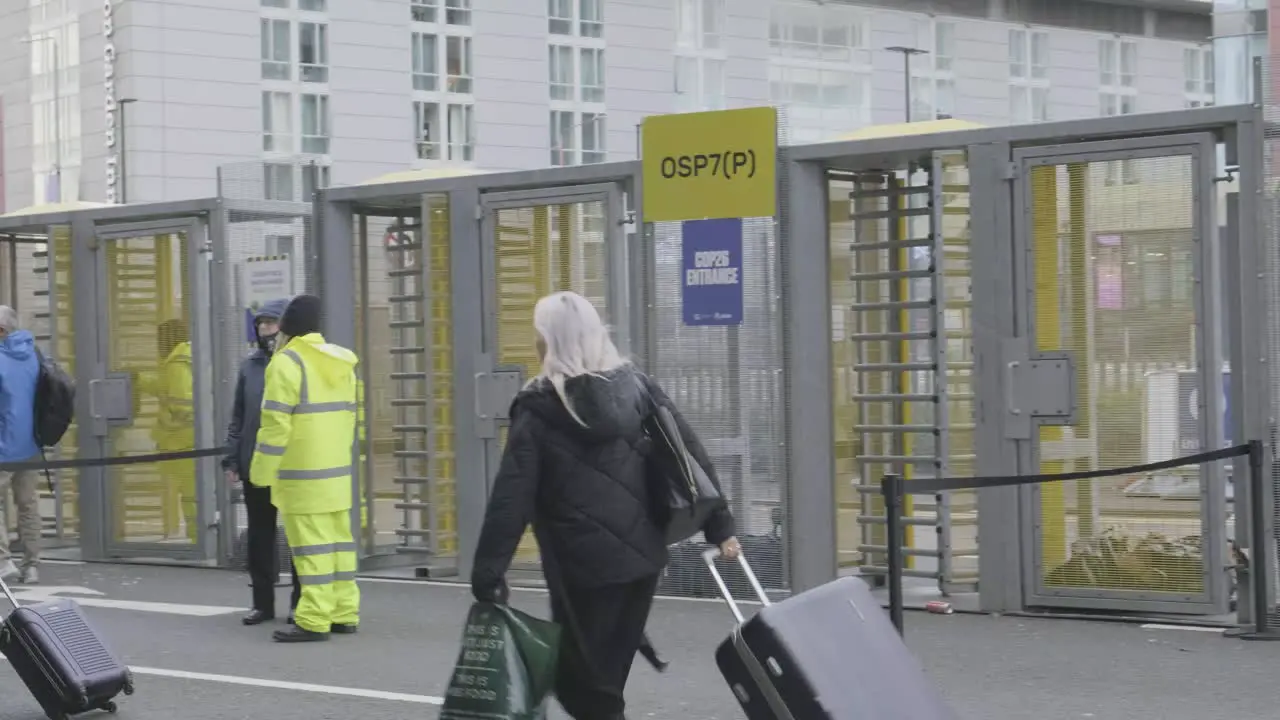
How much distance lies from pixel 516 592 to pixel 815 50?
46495 millimetres

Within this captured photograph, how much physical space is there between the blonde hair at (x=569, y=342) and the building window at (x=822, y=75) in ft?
168

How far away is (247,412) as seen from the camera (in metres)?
11.9

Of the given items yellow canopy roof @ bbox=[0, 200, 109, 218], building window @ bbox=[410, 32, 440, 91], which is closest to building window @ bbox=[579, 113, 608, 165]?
building window @ bbox=[410, 32, 440, 91]

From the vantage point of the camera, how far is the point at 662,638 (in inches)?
428

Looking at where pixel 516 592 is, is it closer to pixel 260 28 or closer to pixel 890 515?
pixel 890 515

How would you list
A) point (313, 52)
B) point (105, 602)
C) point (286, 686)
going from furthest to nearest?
point (313, 52) < point (105, 602) < point (286, 686)

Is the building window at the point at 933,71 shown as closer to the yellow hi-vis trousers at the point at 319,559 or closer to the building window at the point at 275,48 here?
the building window at the point at 275,48

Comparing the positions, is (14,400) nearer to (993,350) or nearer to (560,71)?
(993,350)

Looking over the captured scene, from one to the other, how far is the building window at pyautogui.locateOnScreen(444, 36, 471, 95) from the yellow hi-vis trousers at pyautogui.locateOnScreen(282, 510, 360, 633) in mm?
47765

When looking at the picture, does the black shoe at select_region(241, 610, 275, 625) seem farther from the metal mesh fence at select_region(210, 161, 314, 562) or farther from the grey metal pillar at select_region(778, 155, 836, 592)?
the metal mesh fence at select_region(210, 161, 314, 562)

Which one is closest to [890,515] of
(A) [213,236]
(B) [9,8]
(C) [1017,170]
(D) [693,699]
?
(D) [693,699]

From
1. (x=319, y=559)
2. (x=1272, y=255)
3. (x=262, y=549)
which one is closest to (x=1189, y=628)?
(x=1272, y=255)

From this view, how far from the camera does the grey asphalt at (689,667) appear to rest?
873cm

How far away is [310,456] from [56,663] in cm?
237
